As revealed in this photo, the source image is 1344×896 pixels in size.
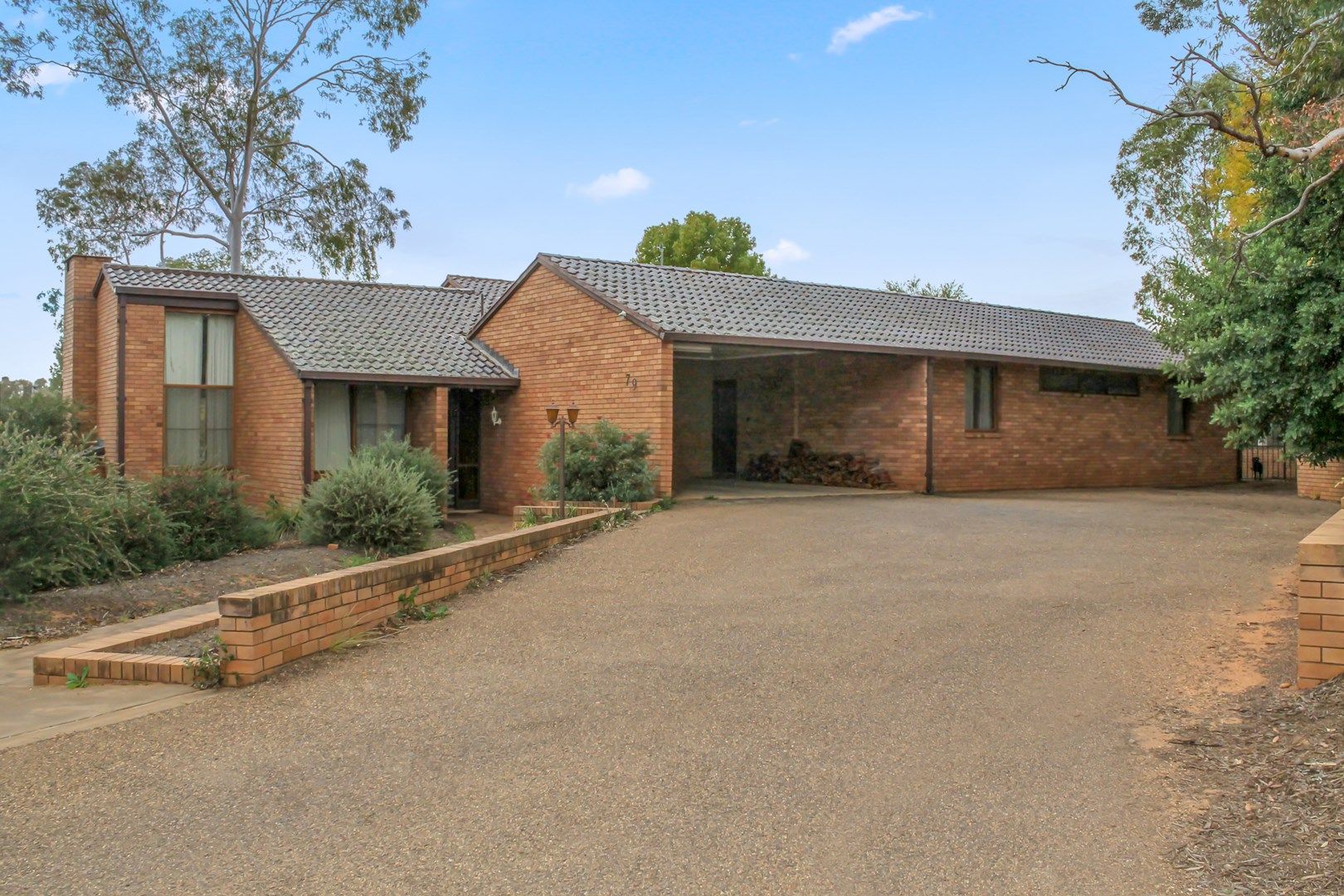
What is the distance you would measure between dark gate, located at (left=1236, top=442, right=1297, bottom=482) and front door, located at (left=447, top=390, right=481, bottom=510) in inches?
729

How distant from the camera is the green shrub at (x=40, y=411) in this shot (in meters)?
19.4

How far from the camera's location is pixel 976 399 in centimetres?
1978

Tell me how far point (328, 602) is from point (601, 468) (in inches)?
303

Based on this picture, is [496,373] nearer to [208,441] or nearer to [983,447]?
[208,441]

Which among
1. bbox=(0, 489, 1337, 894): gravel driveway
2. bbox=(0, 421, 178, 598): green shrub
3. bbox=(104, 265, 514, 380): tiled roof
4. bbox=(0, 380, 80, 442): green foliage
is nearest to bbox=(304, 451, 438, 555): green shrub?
bbox=(0, 421, 178, 598): green shrub

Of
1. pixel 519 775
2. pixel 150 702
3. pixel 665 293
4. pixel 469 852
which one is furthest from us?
pixel 665 293

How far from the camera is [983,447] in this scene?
19.4m

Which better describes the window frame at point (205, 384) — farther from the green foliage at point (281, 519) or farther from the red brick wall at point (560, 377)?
the red brick wall at point (560, 377)

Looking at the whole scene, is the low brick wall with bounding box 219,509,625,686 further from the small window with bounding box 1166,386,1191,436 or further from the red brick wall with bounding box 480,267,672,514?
the small window with bounding box 1166,386,1191,436

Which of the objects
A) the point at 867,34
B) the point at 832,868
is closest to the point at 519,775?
the point at 832,868

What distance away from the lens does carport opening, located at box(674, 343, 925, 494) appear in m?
18.7

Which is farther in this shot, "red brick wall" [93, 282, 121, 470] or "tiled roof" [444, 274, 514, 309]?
"tiled roof" [444, 274, 514, 309]

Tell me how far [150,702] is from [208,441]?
15392mm

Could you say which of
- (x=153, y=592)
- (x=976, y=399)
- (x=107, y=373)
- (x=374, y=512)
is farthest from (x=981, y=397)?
(x=107, y=373)
